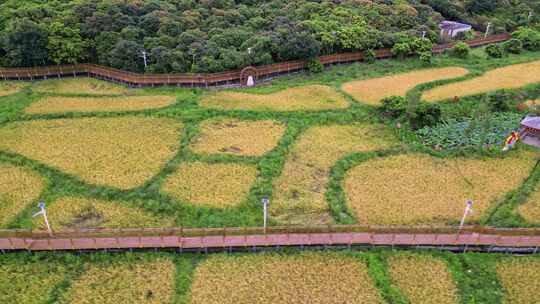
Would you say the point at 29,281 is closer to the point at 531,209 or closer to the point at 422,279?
the point at 422,279

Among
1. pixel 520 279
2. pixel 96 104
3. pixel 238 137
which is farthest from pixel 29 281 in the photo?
pixel 520 279

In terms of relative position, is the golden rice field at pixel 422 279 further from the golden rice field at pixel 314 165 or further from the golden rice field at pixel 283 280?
the golden rice field at pixel 314 165

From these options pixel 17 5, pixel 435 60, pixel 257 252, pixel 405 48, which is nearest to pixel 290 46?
pixel 405 48

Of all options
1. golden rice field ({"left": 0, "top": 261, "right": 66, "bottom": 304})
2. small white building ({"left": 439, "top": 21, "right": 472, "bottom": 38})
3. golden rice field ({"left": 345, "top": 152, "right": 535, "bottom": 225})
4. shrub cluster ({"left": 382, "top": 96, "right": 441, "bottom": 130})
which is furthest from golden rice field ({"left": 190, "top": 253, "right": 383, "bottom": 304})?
small white building ({"left": 439, "top": 21, "right": 472, "bottom": 38})

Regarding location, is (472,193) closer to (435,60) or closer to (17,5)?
(435,60)

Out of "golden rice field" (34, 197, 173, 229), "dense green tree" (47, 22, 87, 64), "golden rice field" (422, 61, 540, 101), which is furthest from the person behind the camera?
"dense green tree" (47, 22, 87, 64)

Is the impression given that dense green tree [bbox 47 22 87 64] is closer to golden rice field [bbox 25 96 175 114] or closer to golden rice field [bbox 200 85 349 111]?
golden rice field [bbox 25 96 175 114]
